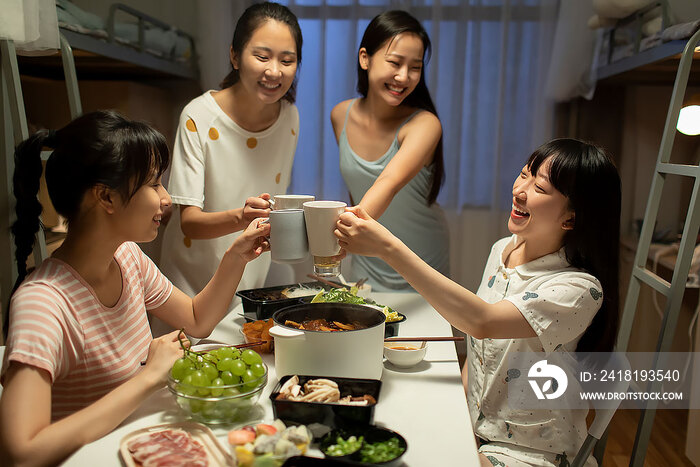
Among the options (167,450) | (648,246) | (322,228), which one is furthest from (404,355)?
(648,246)

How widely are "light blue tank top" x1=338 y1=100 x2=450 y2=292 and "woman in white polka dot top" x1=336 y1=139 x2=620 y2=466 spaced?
2.18ft

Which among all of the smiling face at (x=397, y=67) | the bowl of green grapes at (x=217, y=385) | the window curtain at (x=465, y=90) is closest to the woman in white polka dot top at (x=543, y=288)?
the bowl of green grapes at (x=217, y=385)

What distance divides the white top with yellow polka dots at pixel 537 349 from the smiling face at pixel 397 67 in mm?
727

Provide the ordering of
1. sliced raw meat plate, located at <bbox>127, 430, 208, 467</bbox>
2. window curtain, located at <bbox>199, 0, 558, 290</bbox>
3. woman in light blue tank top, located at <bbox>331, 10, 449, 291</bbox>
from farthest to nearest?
Answer: window curtain, located at <bbox>199, 0, 558, 290</bbox>, woman in light blue tank top, located at <bbox>331, 10, 449, 291</bbox>, sliced raw meat plate, located at <bbox>127, 430, 208, 467</bbox>

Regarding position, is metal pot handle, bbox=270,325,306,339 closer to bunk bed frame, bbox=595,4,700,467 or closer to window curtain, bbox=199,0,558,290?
bunk bed frame, bbox=595,4,700,467

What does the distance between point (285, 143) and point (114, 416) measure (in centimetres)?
120

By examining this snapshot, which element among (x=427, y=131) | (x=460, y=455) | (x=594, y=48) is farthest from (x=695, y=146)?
(x=460, y=455)

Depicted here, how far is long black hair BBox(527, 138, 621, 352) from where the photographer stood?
1237mm

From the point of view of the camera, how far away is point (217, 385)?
92 cm

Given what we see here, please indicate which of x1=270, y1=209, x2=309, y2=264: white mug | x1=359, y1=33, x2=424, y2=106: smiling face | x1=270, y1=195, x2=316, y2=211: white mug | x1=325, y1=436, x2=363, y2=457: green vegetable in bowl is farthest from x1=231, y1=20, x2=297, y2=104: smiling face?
x1=325, y1=436, x2=363, y2=457: green vegetable in bowl

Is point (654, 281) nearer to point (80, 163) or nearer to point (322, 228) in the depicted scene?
point (322, 228)

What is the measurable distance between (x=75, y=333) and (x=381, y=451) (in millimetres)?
561

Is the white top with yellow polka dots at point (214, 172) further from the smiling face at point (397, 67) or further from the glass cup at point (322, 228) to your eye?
the glass cup at point (322, 228)

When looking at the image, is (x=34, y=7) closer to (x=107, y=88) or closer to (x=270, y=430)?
(x=270, y=430)
